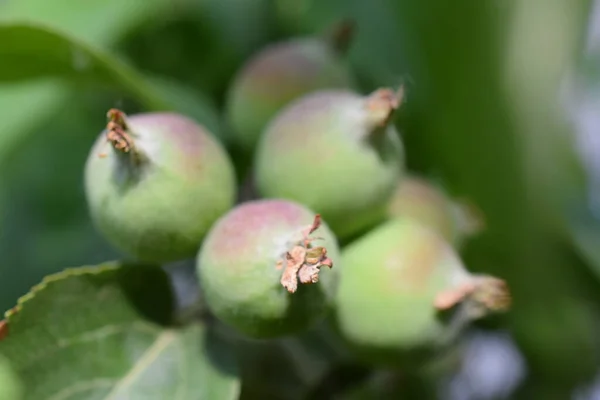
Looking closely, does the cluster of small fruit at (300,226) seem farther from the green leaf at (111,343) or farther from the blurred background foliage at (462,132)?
the blurred background foliage at (462,132)

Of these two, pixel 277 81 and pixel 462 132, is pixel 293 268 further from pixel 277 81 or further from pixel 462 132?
pixel 462 132

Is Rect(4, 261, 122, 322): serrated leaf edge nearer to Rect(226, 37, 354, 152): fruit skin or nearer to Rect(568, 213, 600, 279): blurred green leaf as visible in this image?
Rect(226, 37, 354, 152): fruit skin

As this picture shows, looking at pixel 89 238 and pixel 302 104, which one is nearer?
pixel 302 104

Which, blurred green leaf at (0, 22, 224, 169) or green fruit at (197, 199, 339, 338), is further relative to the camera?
blurred green leaf at (0, 22, 224, 169)

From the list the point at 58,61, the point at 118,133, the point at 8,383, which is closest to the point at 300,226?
the point at 118,133

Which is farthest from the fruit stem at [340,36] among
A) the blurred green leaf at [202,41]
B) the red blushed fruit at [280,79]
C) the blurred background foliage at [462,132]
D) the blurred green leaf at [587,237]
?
the blurred green leaf at [587,237]

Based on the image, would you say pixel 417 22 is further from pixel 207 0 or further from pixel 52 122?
pixel 52 122

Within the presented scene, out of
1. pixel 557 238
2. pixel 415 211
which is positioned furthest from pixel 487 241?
pixel 415 211

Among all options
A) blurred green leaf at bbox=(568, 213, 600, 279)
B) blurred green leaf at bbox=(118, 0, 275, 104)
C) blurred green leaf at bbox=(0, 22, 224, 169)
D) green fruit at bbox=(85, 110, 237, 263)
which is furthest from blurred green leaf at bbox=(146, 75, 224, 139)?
blurred green leaf at bbox=(568, 213, 600, 279)
